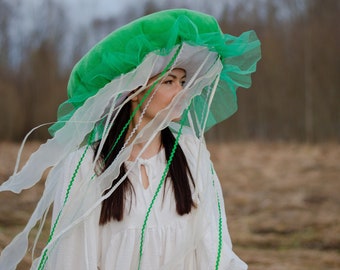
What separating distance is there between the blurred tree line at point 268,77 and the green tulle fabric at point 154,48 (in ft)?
35.8

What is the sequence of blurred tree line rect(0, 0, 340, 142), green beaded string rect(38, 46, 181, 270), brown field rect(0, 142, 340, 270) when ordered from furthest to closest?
blurred tree line rect(0, 0, 340, 142), brown field rect(0, 142, 340, 270), green beaded string rect(38, 46, 181, 270)

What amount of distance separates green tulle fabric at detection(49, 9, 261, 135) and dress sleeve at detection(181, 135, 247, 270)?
22cm

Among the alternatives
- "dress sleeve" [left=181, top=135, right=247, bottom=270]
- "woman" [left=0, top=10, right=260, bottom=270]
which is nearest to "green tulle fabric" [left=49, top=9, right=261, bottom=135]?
"woman" [left=0, top=10, right=260, bottom=270]

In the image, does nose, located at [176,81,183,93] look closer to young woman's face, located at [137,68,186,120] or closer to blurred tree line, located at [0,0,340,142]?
young woman's face, located at [137,68,186,120]

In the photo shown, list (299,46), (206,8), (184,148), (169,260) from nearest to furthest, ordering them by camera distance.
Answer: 1. (169,260)
2. (184,148)
3. (299,46)
4. (206,8)

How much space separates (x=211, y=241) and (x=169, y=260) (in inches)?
5.0

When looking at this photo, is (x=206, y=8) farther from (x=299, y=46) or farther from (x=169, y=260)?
(x=169, y=260)

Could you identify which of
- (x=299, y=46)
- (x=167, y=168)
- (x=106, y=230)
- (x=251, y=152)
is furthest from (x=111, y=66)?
(x=299, y=46)

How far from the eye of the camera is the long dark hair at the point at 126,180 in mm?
1519

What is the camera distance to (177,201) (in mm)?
1542

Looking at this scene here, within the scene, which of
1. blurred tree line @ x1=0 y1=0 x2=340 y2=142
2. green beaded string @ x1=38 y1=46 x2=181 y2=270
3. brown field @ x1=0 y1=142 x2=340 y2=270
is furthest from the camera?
blurred tree line @ x1=0 y1=0 x2=340 y2=142

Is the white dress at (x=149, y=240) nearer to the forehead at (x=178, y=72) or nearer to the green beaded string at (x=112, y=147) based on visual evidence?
the green beaded string at (x=112, y=147)

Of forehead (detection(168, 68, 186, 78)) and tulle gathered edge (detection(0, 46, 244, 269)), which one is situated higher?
forehead (detection(168, 68, 186, 78))

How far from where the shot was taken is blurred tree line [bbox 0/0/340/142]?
13.0 m
